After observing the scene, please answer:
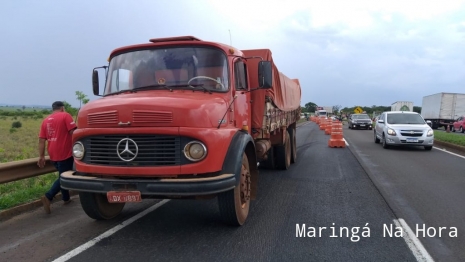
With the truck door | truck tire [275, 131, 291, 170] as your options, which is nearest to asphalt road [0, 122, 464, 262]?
the truck door

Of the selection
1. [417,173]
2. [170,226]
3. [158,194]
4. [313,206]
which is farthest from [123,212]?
[417,173]

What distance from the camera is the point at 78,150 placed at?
202 inches

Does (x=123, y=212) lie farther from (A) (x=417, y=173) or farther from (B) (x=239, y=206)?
(A) (x=417, y=173)

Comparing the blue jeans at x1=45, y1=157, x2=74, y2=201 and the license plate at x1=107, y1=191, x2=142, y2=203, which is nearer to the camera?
the license plate at x1=107, y1=191, x2=142, y2=203

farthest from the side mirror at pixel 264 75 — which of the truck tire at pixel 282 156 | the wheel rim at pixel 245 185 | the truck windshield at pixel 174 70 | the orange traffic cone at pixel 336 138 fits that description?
the orange traffic cone at pixel 336 138

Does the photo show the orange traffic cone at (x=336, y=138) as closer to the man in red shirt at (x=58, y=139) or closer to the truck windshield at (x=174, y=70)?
the truck windshield at (x=174, y=70)

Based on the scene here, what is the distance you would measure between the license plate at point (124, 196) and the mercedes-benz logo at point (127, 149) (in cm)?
39

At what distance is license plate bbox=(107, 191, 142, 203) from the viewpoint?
471cm

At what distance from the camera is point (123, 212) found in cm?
634

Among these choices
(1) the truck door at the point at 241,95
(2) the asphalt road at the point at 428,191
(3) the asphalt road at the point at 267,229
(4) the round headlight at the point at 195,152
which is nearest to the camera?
(3) the asphalt road at the point at 267,229

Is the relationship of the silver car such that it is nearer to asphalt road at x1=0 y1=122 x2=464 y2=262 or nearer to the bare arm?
asphalt road at x1=0 y1=122 x2=464 y2=262

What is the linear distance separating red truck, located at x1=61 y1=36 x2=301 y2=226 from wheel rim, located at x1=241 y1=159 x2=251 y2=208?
1 centimetres

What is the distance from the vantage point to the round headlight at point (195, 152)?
4703mm

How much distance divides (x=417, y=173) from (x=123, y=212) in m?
7.34
